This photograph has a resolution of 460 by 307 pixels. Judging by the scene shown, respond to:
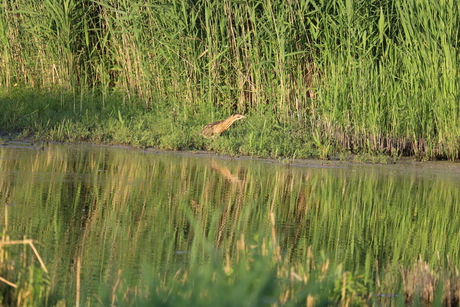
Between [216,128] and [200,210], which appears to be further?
[216,128]

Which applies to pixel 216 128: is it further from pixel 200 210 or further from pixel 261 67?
pixel 200 210

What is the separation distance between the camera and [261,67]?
11.5 metres

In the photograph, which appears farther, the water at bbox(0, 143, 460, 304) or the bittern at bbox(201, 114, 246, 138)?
the bittern at bbox(201, 114, 246, 138)

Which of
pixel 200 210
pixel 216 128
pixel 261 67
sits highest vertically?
pixel 261 67

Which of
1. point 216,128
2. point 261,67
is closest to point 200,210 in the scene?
point 216,128

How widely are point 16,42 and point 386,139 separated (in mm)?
6205

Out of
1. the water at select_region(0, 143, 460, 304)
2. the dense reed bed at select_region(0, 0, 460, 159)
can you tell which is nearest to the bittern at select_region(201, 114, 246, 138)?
the dense reed bed at select_region(0, 0, 460, 159)

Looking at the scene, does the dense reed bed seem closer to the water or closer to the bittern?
the bittern

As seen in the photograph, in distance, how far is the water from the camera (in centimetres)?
499

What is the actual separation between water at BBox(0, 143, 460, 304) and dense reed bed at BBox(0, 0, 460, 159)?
799 millimetres

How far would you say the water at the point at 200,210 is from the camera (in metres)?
4.99

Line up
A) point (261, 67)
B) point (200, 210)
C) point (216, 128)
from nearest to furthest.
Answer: point (200, 210) → point (216, 128) → point (261, 67)

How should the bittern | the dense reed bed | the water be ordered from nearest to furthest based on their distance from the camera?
1. the water
2. the dense reed bed
3. the bittern

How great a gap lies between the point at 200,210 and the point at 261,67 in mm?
5275
